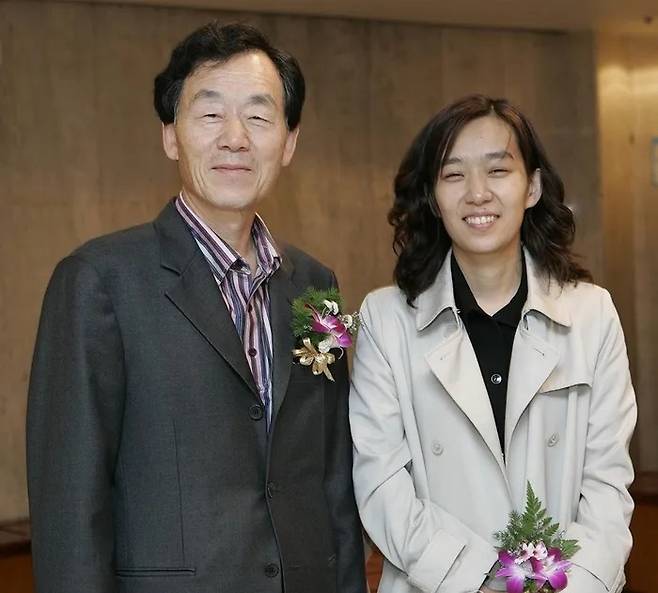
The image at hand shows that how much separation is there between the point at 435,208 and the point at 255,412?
2.98 feet

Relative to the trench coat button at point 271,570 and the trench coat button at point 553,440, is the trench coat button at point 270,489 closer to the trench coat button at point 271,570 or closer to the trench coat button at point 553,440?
the trench coat button at point 271,570

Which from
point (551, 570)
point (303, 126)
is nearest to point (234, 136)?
point (551, 570)

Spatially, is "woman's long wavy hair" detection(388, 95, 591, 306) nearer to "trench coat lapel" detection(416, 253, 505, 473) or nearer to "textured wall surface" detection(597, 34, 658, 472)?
"trench coat lapel" detection(416, 253, 505, 473)

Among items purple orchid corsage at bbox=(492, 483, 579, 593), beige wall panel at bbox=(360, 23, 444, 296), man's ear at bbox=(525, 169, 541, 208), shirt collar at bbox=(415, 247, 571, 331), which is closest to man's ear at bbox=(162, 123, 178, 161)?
shirt collar at bbox=(415, 247, 571, 331)

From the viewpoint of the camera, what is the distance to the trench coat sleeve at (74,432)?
2465 mm

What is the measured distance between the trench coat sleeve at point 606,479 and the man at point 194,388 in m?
0.66

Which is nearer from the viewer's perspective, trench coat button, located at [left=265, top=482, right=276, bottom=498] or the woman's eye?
trench coat button, located at [left=265, top=482, right=276, bottom=498]

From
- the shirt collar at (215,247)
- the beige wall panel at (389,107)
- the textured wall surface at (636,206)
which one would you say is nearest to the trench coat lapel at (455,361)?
the shirt collar at (215,247)

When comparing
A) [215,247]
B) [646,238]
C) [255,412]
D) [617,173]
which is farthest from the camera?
[646,238]

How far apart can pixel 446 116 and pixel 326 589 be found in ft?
4.30

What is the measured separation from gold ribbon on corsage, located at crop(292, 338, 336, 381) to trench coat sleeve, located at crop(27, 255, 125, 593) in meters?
0.47

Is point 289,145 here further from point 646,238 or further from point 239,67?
point 646,238

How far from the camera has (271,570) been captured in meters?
2.69

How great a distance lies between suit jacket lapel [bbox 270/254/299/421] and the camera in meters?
2.75
